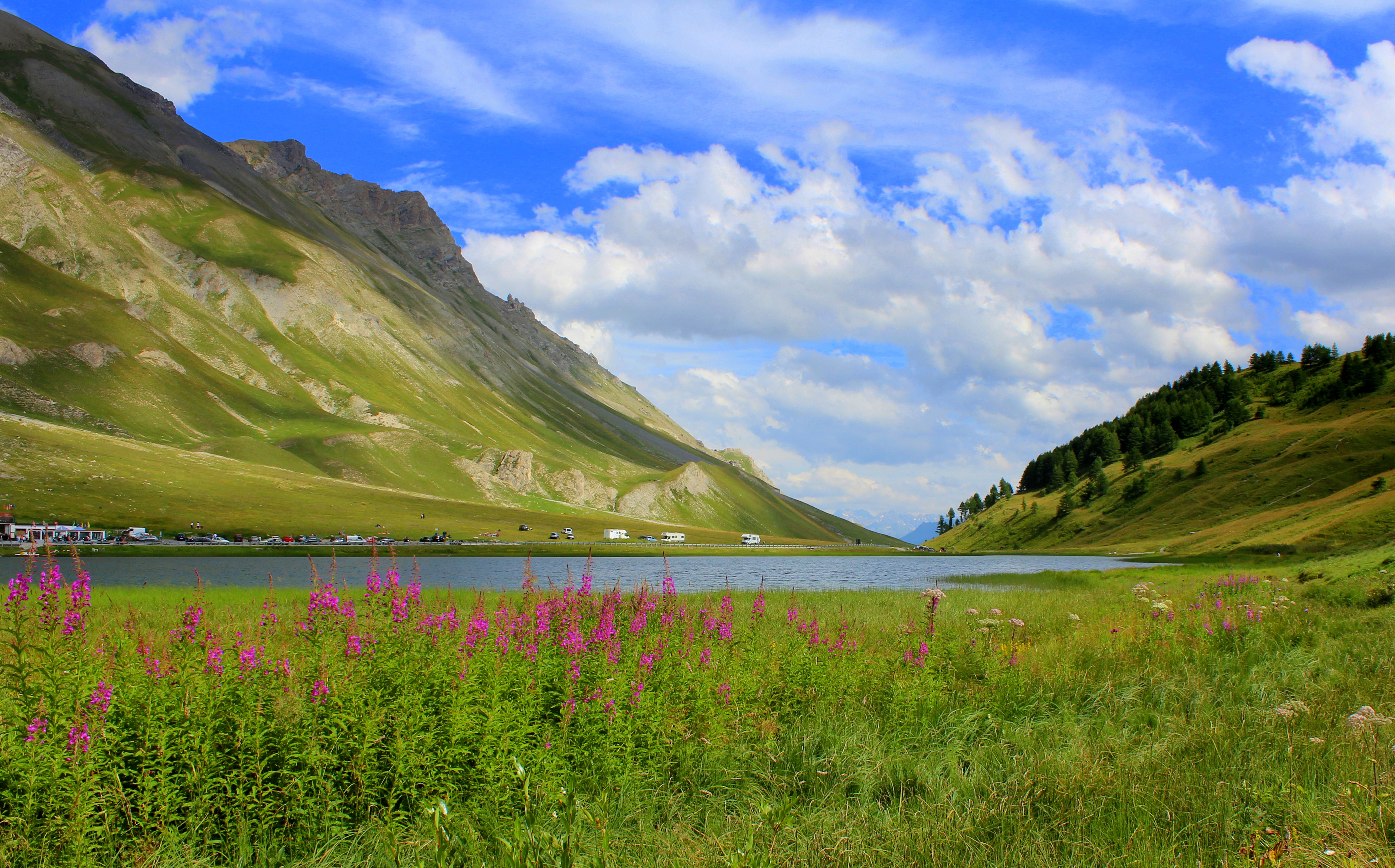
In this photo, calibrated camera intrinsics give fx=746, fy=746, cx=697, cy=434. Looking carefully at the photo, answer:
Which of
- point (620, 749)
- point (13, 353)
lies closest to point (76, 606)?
point (620, 749)

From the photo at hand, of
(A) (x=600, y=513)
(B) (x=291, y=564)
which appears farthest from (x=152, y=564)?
(A) (x=600, y=513)

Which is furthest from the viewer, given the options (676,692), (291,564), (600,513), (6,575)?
(600,513)

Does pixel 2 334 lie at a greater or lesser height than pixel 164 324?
lesser

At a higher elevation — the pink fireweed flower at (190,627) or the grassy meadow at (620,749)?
the pink fireweed flower at (190,627)

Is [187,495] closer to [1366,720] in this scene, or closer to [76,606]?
Answer: [76,606]

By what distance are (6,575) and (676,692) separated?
169 feet

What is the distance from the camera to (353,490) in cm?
13862

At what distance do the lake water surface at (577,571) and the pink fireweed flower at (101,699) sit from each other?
19010mm

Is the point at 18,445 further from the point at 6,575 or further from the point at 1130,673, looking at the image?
the point at 1130,673

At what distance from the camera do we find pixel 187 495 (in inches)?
4321

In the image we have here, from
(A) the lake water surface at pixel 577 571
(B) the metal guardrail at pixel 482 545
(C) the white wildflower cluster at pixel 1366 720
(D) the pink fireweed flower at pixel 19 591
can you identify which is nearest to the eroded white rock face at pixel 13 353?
(B) the metal guardrail at pixel 482 545

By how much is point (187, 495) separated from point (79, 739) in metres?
125

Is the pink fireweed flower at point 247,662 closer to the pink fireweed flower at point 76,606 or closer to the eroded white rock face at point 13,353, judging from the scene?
the pink fireweed flower at point 76,606

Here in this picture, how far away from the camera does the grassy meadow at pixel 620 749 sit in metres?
6.40
